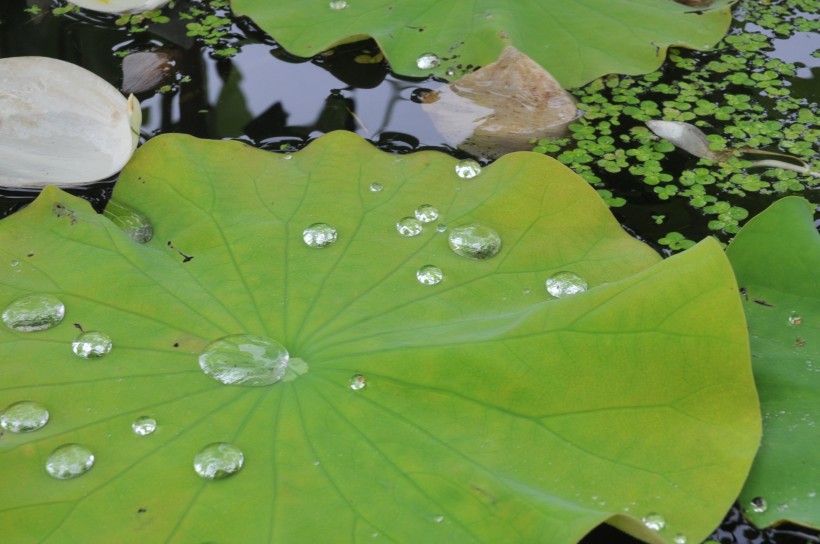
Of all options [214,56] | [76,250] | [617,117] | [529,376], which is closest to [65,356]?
[76,250]

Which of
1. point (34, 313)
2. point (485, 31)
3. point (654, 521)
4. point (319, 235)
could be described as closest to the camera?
point (654, 521)

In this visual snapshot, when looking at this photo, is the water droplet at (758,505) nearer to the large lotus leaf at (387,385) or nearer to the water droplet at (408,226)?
the large lotus leaf at (387,385)

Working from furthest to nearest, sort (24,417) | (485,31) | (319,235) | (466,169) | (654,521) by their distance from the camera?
1. (485,31)
2. (466,169)
3. (319,235)
4. (24,417)
5. (654,521)

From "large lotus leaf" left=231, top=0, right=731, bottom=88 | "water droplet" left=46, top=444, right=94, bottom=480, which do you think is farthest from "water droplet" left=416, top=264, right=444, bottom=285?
"large lotus leaf" left=231, top=0, right=731, bottom=88

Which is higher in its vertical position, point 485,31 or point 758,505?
point 485,31

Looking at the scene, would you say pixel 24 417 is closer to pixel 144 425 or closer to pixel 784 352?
pixel 144 425

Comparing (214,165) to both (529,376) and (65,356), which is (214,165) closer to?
(65,356)

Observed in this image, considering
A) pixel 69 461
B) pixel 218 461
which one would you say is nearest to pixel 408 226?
pixel 218 461
